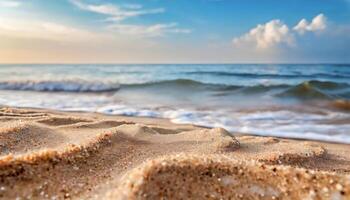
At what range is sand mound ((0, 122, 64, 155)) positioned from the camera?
1971mm

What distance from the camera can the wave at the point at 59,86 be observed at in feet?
38.6

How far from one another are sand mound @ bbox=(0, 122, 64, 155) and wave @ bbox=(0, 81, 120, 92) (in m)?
9.46

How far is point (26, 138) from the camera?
217 centimetres

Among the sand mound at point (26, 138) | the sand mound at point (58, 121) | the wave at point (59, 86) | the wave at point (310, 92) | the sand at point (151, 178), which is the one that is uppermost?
the sand at point (151, 178)

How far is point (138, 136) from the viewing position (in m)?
2.39

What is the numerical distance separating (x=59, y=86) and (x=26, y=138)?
420 inches

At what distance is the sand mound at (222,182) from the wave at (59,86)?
10.7 metres

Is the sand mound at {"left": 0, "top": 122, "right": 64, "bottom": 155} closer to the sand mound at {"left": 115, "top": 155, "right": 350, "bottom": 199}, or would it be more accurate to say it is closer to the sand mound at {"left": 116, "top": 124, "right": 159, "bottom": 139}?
the sand mound at {"left": 116, "top": 124, "right": 159, "bottom": 139}

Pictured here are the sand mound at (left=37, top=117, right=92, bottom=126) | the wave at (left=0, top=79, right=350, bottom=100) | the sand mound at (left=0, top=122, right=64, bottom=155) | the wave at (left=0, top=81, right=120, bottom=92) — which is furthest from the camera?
the wave at (left=0, top=81, right=120, bottom=92)

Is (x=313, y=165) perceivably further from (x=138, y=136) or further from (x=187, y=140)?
(x=138, y=136)

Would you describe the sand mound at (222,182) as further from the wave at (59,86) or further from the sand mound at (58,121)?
the wave at (59,86)

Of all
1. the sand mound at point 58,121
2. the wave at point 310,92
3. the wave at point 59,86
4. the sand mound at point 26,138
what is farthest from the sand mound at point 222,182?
the wave at point 59,86

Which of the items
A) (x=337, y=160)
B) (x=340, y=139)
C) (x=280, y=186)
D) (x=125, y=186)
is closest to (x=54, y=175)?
(x=125, y=186)

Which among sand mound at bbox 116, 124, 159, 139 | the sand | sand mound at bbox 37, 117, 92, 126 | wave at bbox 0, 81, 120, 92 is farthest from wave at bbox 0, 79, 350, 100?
the sand
